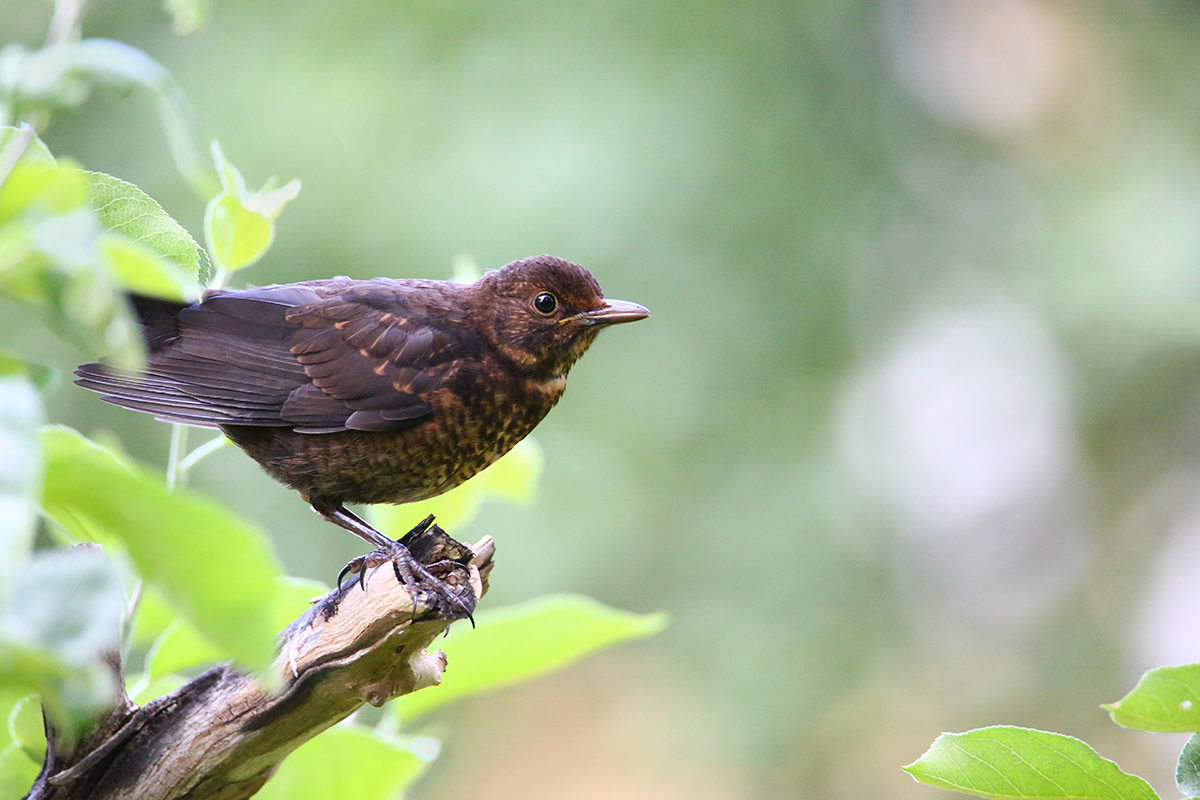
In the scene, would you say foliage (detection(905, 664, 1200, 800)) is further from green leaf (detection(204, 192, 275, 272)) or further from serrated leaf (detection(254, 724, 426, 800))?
green leaf (detection(204, 192, 275, 272))

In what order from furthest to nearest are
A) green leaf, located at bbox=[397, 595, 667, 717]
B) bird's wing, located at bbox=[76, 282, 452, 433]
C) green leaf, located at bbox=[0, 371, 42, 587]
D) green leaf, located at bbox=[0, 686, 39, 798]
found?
bird's wing, located at bbox=[76, 282, 452, 433] < green leaf, located at bbox=[397, 595, 667, 717] < green leaf, located at bbox=[0, 686, 39, 798] < green leaf, located at bbox=[0, 371, 42, 587]

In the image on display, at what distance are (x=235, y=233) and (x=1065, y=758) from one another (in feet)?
4.50

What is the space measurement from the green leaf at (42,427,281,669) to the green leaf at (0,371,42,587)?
5 centimetres

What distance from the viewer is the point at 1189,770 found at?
1.12 m

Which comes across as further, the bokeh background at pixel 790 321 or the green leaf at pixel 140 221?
the bokeh background at pixel 790 321

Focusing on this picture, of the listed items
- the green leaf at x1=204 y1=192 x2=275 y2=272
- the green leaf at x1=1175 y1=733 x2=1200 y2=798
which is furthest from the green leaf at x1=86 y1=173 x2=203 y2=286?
the green leaf at x1=1175 y1=733 x2=1200 y2=798

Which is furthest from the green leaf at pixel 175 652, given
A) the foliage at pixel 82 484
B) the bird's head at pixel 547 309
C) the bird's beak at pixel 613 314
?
the bird's beak at pixel 613 314

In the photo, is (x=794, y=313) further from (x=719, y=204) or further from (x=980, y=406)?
(x=980, y=406)

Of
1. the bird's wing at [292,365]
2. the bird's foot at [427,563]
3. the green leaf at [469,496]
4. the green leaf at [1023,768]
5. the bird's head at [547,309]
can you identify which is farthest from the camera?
the bird's head at [547,309]

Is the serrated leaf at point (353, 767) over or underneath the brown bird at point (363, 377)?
underneath

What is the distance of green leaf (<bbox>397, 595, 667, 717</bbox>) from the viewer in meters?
1.80

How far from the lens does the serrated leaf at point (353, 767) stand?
5.35 ft

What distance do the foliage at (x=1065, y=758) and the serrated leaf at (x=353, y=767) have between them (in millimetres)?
781

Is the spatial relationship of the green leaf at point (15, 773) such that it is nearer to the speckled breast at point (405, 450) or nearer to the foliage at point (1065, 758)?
the speckled breast at point (405, 450)
